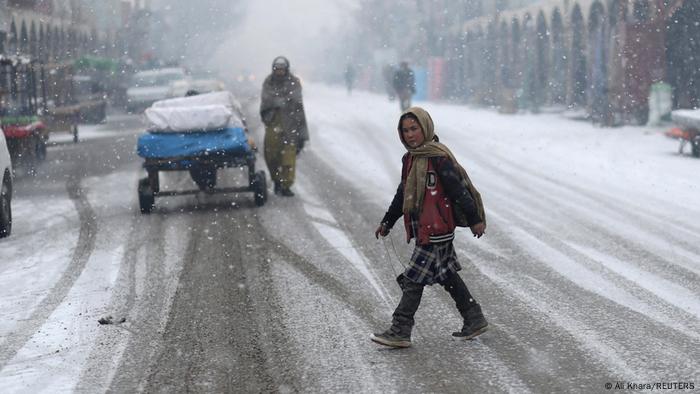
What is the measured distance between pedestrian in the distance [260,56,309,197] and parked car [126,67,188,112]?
24459mm

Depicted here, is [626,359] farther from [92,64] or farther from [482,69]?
[92,64]

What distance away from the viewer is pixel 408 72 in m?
32.6

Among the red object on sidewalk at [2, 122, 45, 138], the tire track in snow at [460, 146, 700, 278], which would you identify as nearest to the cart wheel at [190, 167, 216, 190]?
the tire track in snow at [460, 146, 700, 278]

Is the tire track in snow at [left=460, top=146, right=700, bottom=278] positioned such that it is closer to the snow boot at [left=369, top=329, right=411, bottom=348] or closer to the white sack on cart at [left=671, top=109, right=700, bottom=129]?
the snow boot at [left=369, top=329, right=411, bottom=348]

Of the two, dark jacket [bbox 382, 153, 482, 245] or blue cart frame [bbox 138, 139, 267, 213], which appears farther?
blue cart frame [bbox 138, 139, 267, 213]

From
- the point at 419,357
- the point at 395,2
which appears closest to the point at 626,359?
the point at 419,357

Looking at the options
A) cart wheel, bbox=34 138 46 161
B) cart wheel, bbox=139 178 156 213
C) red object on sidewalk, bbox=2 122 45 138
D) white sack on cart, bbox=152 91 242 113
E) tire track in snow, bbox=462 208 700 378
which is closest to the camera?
tire track in snow, bbox=462 208 700 378

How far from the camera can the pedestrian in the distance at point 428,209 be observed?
5.97 metres

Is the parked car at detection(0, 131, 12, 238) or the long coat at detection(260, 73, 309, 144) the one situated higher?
the long coat at detection(260, 73, 309, 144)

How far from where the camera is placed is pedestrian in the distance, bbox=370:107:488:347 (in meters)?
5.97

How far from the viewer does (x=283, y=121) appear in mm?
13617

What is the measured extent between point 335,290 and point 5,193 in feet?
17.7

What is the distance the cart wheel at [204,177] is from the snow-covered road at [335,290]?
237 millimetres

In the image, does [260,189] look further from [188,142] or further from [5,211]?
[5,211]
